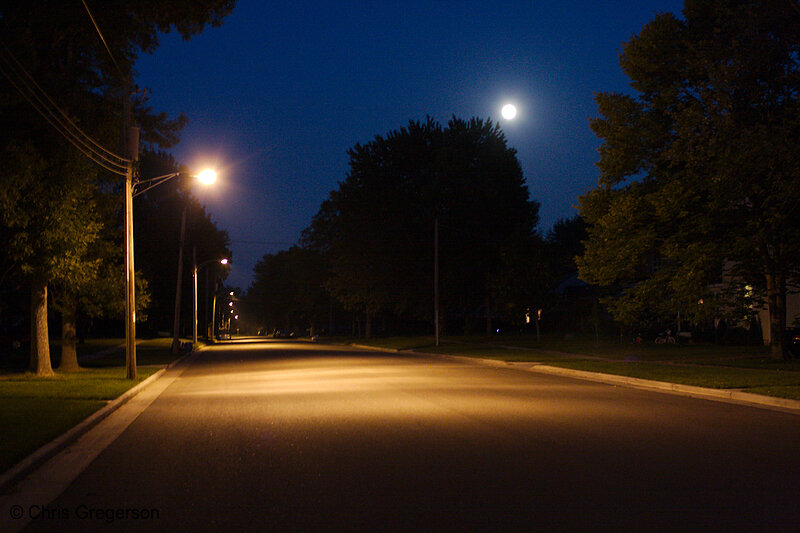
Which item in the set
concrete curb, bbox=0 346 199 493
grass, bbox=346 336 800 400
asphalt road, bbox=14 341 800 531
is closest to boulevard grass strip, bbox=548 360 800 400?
grass, bbox=346 336 800 400

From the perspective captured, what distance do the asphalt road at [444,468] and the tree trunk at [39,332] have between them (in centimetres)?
1042

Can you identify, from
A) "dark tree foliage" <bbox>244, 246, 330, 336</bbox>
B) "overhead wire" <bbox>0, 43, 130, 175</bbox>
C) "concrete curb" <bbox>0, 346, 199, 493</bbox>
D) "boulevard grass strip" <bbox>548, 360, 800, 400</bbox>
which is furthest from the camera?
"dark tree foliage" <bbox>244, 246, 330, 336</bbox>

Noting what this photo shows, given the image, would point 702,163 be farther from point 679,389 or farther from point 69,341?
point 69,341

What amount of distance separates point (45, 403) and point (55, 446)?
19.8 ft

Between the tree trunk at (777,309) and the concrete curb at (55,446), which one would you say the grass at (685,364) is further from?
the concrete curb at (55,446)

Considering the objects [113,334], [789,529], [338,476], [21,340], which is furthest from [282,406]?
[113,334]

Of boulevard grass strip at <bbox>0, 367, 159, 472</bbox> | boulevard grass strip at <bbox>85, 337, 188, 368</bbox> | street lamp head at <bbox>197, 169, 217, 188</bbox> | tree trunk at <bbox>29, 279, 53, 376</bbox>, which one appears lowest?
boulevard grass strip at <bbox>85, 337, 188, 368</bbox>

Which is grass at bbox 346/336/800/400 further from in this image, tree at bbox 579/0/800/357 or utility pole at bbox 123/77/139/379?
utility pole at bbox 123/77/139/379

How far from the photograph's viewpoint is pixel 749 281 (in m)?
29.7

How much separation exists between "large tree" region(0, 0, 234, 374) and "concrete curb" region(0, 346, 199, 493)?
259 inches

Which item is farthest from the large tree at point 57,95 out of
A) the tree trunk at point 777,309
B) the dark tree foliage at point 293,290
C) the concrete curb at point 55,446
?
the dark tree foliage at point 293,290

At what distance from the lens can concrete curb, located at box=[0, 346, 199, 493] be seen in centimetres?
845

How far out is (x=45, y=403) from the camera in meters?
16.1

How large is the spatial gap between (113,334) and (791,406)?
281ft
